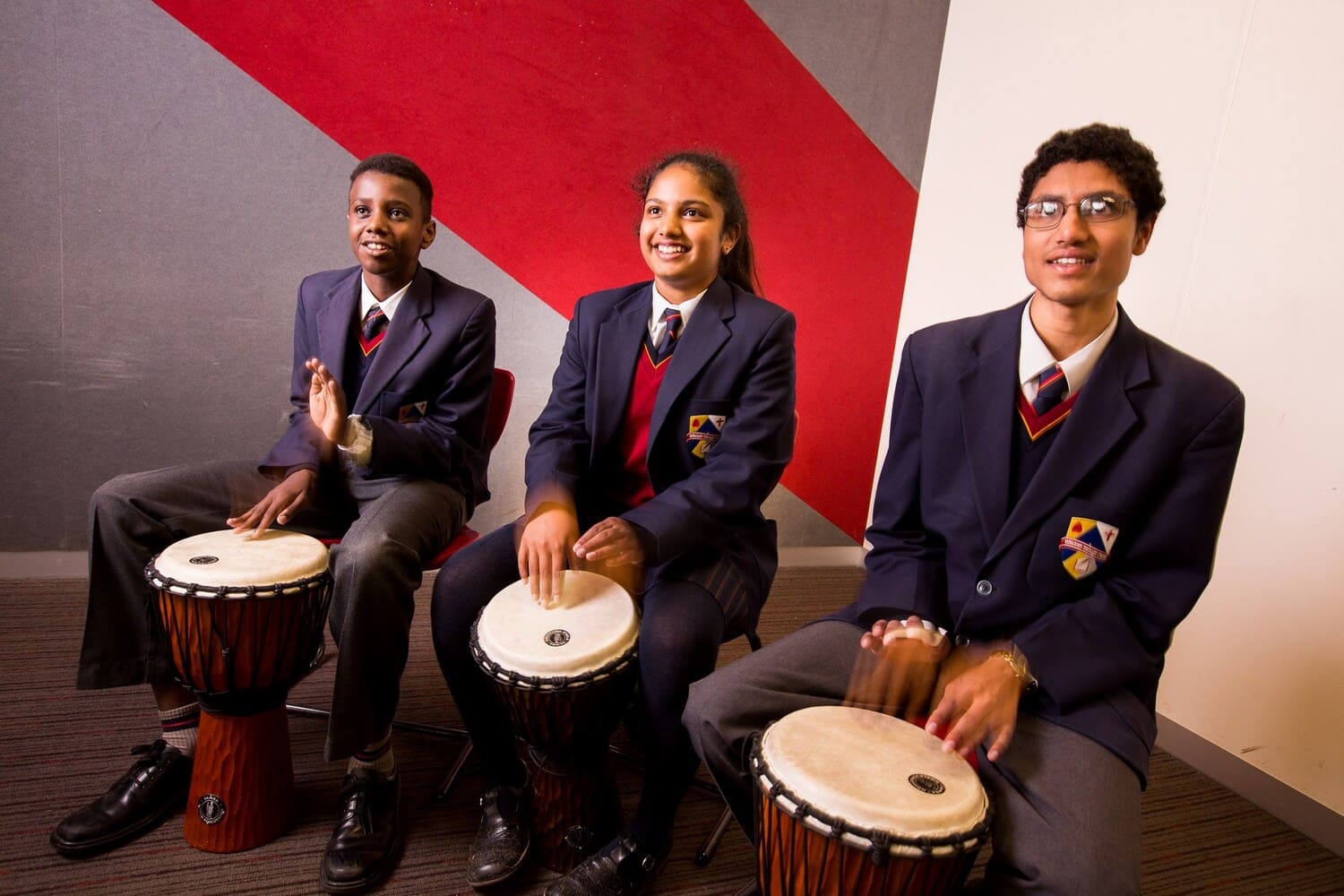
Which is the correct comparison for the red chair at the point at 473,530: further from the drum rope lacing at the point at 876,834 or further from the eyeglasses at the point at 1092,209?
the eyeglasses at the point at 1092,209

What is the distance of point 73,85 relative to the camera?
2.55m

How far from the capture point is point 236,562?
1614mm

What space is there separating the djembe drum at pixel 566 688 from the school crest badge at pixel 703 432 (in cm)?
39

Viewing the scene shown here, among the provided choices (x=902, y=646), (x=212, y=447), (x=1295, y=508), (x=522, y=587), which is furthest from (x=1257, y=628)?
(x=212, y=447)

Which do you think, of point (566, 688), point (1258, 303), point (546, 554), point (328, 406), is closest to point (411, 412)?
point (328, 406)

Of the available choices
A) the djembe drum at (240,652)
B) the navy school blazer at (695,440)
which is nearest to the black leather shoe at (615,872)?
the navy school blazer at (695,440)

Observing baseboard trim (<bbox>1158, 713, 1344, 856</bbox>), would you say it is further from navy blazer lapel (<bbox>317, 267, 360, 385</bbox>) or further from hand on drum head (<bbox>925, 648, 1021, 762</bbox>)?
navy blazer lapel (<bbox>317, 267, 360, 385</bbox>)

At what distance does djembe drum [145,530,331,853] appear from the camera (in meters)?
1.58

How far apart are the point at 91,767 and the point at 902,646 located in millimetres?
1974

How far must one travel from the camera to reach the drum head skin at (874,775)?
40.7 inches

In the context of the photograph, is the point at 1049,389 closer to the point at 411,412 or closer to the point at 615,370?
the point at 615,370

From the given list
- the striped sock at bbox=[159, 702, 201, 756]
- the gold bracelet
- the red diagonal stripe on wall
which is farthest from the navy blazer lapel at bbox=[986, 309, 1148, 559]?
the red diagonal stripe on wall

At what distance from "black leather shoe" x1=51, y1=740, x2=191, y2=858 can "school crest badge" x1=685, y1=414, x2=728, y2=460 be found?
143cm

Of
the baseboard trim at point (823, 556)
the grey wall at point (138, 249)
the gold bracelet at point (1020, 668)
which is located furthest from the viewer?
the baseboard trim at point (823, 556)
